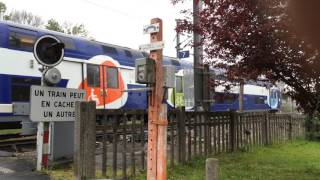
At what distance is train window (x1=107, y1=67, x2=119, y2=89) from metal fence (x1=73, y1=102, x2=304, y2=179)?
5.45m

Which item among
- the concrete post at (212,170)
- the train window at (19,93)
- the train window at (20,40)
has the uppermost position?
the train window at (20,40)

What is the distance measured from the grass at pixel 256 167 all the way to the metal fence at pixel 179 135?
1.04ft

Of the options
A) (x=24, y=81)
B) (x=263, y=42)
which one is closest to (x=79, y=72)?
(x=24, y=81)

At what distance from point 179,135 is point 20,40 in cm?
618

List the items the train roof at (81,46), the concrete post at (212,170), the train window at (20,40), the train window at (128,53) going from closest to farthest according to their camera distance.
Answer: the concrete post at (212,170) < the train window at (20,40) < the train roof at (81,46) < the train window at (128,53)

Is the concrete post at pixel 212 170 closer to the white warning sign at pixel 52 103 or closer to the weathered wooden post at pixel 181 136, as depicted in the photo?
the white warning sign at pixel 52 103

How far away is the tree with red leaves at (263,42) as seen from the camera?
8.13 m

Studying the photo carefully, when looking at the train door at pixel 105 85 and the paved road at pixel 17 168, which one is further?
the train door at pixel 105 85

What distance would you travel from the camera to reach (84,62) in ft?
54.5

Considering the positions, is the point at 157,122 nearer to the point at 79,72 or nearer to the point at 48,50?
the point at 48,50

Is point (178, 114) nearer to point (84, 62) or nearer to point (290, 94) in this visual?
point (290, 94)

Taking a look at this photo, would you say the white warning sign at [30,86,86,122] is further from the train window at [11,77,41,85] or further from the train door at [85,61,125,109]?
the train door at [85,61,125,109]

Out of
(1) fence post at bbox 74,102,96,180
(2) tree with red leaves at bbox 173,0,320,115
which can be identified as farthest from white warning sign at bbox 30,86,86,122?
(2) tree with red leaves at bbox 173,0,320,115

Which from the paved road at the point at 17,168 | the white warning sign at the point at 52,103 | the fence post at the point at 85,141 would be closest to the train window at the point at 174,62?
the paved road at the point at 17,168
